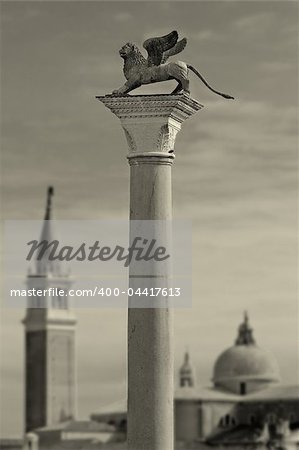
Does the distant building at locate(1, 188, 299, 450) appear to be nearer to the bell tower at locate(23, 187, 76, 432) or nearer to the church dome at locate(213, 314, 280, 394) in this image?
the church dome at locate(213, 314, 280, 394)

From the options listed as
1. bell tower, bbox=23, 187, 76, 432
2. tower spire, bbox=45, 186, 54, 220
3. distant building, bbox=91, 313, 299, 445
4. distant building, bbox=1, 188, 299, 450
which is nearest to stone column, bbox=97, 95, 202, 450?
distant building, bbox=1, 188, 299, 450

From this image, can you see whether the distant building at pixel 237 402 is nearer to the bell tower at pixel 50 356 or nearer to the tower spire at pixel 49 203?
the bell tower at pixel 50 356

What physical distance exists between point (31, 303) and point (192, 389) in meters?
14.7

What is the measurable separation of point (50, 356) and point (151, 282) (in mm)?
65956

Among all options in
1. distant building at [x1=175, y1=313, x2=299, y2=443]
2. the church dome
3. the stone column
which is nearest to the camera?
the stone column

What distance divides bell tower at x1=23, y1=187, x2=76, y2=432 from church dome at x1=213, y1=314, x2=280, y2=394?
9.28m

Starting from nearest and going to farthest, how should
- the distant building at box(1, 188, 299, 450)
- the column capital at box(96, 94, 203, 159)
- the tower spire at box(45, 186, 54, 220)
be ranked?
the column capital at box(96, 94, 203, 159) < the distant building at box(1, 188, 299, 450) < the tower spire at box(45, 186, 54, 220)

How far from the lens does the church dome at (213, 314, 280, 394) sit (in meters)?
67.3

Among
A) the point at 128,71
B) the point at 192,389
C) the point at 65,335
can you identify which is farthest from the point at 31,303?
the point at 128,71

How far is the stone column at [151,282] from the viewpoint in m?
11.1

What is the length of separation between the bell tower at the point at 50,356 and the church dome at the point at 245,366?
366 inches

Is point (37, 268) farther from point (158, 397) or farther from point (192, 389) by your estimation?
point (158, 397)

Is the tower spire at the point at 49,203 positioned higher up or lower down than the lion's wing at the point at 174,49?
higher up

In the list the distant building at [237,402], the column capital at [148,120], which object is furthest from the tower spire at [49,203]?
the column capital at [148,120]
